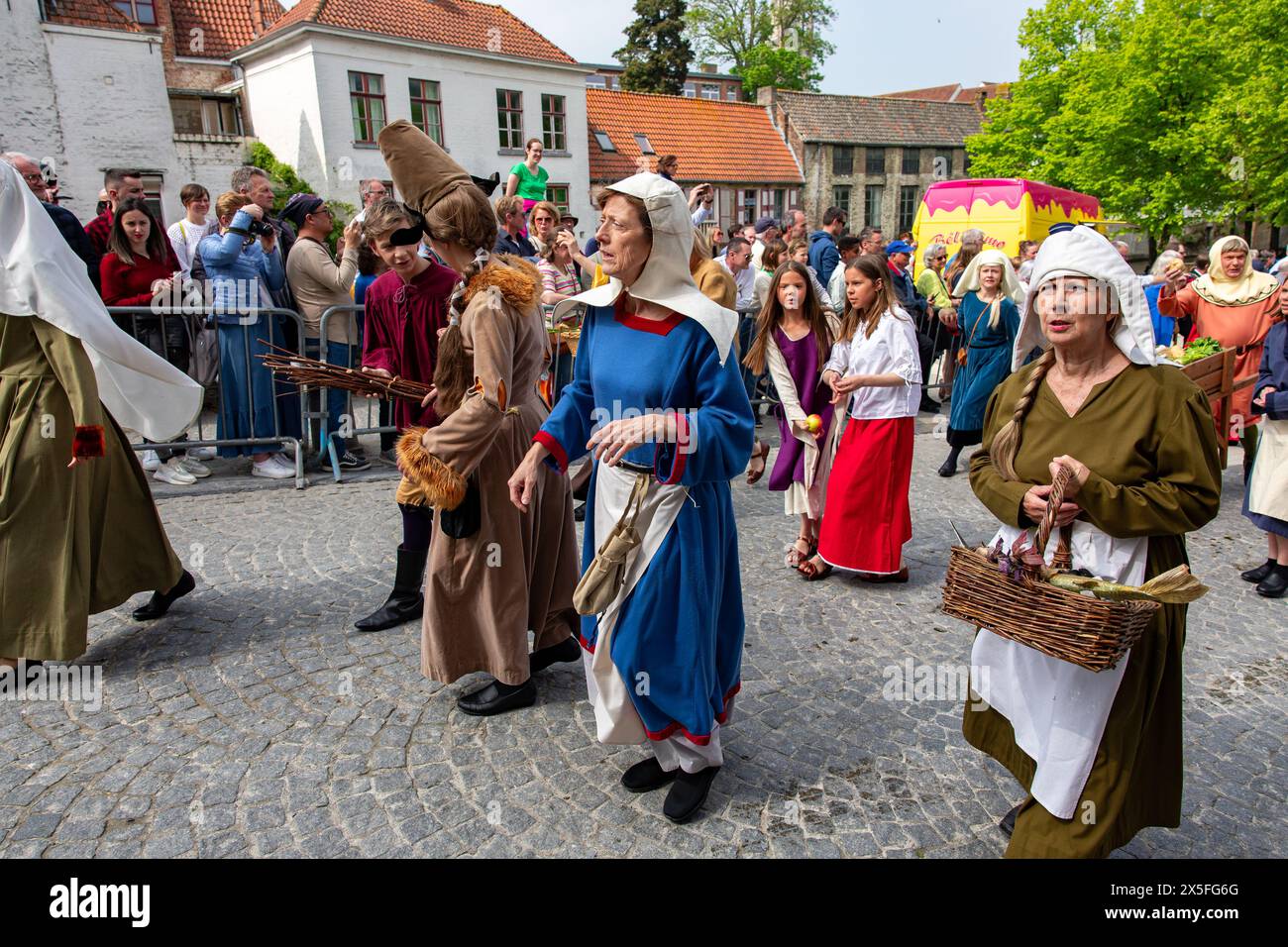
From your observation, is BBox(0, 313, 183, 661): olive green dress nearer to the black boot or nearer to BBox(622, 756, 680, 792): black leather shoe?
the black boot

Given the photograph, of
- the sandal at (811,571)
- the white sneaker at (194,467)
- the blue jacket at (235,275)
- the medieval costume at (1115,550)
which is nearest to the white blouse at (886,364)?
the sandal at (811,571)

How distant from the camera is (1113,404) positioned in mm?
2471

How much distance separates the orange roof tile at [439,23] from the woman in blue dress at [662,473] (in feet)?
93.9

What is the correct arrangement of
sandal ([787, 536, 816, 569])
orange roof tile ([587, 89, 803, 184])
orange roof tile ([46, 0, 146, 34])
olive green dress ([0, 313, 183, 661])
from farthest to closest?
orange roof tile ([587, 89, 803, 184]) < orange roof tile ([46, 0, 146, 34]) < sandal ([787, 536, 816, 569]) < olive green dress ([0, 313, 183, 661])

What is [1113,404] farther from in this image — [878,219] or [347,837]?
[878,219]

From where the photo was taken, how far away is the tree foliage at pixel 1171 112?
2689 cm

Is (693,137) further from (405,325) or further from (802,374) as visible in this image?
(405,325)

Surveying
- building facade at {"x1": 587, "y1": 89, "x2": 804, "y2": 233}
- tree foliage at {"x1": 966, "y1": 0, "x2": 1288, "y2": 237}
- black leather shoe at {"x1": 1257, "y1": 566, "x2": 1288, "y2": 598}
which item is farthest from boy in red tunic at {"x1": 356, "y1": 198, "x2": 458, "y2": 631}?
building facade at {"x1": 587, "y1": 89, "x2": 804, "y2": 233}

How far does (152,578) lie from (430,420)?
6.17 feet

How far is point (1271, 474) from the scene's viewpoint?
18.0 ft

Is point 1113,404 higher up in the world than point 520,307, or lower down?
lower down

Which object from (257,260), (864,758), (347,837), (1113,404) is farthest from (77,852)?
(257,260)

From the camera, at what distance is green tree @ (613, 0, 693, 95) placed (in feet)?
159

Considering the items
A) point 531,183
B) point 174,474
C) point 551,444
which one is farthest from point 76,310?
point 531,183
